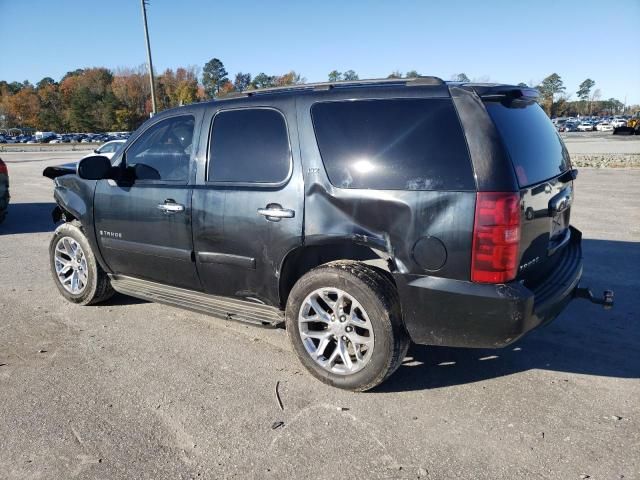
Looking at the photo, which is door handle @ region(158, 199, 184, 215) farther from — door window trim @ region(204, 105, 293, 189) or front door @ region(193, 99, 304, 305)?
door window trim @ region(204, 105, 293, 189)

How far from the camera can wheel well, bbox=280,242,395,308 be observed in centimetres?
320

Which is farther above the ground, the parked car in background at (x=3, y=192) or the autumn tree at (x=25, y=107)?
the autumn tree at (x=25, y=107)

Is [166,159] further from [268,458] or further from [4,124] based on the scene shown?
[4,124]

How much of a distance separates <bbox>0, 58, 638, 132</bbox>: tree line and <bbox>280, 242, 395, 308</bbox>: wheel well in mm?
87848

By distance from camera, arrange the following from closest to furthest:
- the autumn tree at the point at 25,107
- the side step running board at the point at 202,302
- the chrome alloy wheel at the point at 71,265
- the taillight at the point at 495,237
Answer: the taillight at the point at 495,237
the side step running board at the point at 202,302
the chrome alloy wheel at the point at 71,265
the autumn tree at the point at 25,107

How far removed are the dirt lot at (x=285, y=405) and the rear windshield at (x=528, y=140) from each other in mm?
1373

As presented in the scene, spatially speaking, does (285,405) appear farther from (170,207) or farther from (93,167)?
(93,167)

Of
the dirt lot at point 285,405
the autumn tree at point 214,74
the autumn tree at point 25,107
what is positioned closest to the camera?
the dirt lot at point 285,405

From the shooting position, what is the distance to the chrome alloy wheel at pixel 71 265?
480cm

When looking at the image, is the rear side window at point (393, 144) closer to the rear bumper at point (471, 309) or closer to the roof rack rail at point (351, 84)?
the roof rack rail at point (351, 84)

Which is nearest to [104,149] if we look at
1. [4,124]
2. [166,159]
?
[166,159]

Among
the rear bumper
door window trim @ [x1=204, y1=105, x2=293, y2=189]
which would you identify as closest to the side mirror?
door window trim @ [x1=204, y1=105, x2=293, y2=189]

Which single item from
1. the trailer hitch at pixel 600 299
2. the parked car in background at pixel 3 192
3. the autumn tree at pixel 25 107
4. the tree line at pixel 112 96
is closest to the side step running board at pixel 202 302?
the trailer hitch at pixel 600 299

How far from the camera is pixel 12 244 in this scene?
7.62m
